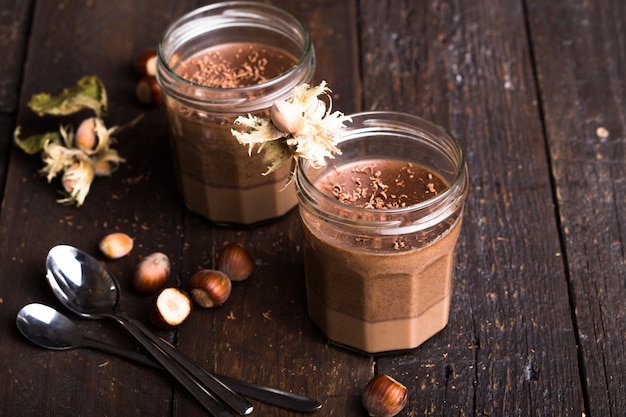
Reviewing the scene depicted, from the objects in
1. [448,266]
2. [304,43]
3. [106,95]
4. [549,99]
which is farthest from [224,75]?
[549,99]

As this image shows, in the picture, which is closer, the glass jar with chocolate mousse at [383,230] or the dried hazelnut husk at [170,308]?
the glass jar with chocolate mousse at [383,230]

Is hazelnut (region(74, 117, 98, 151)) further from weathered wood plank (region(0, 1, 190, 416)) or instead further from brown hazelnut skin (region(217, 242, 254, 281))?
brown hazelnut skin (region(217, 242, 254, 281))

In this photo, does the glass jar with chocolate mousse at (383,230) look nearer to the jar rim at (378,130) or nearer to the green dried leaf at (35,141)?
the jar rim at (378,130)

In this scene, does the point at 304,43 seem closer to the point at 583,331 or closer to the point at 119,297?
the point at 119,297

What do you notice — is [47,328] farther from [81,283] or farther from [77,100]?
[77,100]

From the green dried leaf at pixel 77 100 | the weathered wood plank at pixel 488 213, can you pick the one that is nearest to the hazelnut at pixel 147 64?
the green dried leaf at pixel 77 100

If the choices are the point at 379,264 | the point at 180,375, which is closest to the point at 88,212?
the point at 180,375
